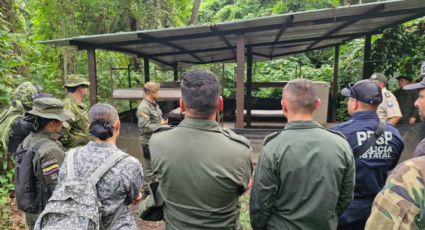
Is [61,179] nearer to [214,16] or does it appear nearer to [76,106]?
[76,106]

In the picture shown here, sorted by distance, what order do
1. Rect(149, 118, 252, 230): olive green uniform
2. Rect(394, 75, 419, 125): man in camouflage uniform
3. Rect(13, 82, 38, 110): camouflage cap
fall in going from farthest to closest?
Rect(394, 75, 419, 125): man in camouflage uniform, Rect(13, 82, 38, 110): camouflage cap, Rect(149, 118, 252, 230): olive green uniform

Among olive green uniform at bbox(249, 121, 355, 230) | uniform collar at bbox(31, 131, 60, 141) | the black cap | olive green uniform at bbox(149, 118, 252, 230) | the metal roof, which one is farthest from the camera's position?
the metal roof

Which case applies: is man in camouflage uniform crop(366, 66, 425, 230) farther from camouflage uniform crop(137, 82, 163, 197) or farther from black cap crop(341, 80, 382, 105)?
camouflage uniform crop(137, 82, 163, 197)

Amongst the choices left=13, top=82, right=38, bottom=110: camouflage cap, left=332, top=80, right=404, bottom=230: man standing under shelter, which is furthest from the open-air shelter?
left=332, top=80, right=404, bottom=230: man standing under shelter

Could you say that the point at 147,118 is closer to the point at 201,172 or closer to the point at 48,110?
the point at 48,110

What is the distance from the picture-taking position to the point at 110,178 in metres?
1.99

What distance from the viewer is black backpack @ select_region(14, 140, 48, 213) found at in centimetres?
230

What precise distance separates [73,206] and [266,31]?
4.75 meters

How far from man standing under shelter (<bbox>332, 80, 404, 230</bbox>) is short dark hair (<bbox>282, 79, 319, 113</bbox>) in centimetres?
64

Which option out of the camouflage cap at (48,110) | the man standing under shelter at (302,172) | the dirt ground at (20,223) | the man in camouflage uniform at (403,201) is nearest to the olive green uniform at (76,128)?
the camouflage cap at (48,110)

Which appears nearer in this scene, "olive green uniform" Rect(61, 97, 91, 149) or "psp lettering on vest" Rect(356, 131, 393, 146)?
"psp lettering on vest" Rect(356, 131, 393, 146)

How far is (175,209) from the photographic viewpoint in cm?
178

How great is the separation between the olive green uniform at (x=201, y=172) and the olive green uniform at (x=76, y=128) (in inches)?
90.1

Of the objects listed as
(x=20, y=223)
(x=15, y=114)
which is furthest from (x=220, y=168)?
(x=20, y=223)
